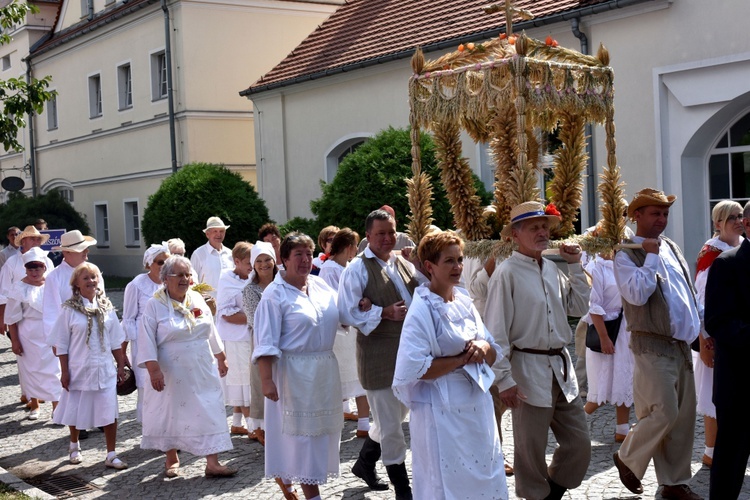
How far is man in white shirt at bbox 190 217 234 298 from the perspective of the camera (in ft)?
38.3

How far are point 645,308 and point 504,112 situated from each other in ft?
6.30

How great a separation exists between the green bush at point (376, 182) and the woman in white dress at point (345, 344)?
5651 mm

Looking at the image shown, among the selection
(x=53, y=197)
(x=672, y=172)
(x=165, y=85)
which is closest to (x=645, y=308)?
(x=672, y=172)

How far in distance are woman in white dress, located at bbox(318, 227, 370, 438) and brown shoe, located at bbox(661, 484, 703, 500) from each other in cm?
303

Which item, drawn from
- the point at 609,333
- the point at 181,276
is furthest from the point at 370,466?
the point at 609,333

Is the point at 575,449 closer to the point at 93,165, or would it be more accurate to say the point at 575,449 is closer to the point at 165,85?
the point at 165,85

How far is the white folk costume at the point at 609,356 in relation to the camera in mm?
8164

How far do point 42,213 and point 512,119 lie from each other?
25238 millimetres

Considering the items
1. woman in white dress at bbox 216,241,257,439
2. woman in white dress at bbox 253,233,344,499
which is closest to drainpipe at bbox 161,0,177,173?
woman in white dress at bbox 216,241,257,439

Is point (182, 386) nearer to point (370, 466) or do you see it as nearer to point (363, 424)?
point (370, 466)

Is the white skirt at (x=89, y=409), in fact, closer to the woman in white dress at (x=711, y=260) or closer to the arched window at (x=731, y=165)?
the woman in white dress at (x=711, y=260)

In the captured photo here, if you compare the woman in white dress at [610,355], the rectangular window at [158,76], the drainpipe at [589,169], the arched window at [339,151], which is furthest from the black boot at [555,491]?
the rectangular window at [158,76]

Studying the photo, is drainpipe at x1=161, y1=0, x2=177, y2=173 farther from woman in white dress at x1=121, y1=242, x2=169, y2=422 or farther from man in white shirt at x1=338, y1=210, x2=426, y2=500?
man in white shirt at x1=338, y1=210, x2=426, y2=500

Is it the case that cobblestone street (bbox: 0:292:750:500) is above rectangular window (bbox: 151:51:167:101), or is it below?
below
